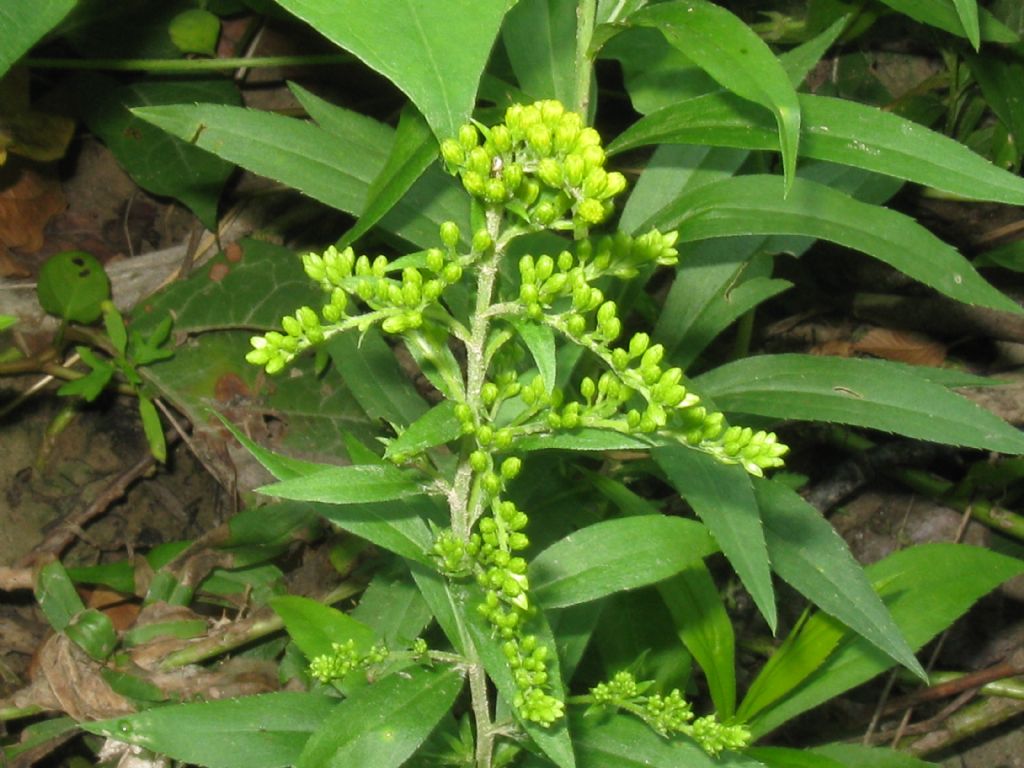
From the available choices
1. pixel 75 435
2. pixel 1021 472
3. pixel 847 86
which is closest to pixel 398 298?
pixel 75 435

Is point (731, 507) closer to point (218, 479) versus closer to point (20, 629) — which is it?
point (218, 479)

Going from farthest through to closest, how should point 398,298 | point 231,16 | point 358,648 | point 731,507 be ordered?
point 231,16, point 358,648, point 731,507, point 398,298

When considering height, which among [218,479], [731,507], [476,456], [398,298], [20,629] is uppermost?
[398,298]

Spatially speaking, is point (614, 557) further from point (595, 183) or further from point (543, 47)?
point (543, 47)

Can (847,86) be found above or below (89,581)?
above

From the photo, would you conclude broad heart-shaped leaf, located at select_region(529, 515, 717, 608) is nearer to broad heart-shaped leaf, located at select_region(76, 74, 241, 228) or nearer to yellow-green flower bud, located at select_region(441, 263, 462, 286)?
Answer: yellow-green flower bud, located at select_region(441, 263, 462, 286)

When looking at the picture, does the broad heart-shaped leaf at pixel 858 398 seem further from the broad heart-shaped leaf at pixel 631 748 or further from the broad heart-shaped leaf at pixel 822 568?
the broad heart-shaped leaf at pixel 631 748
